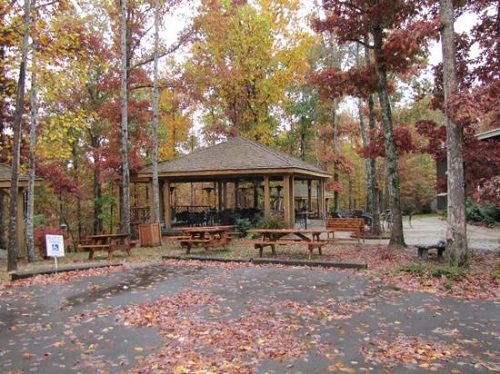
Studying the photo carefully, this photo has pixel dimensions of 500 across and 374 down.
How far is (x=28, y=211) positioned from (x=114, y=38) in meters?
10.7

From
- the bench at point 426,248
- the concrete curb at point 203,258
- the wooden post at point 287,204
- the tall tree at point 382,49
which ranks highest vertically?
the tall tree at point 382,49

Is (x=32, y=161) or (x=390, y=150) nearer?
(x=390, y=150)

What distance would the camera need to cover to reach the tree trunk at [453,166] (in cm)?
858

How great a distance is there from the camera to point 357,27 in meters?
12.3

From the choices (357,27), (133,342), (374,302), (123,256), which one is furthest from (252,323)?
(357,27)

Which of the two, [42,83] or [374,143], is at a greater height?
[42,83]

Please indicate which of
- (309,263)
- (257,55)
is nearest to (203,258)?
(309,263)

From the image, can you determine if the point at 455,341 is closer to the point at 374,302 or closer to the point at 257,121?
the point at 374,302

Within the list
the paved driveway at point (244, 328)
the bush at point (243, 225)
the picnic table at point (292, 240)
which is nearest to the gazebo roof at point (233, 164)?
the bush at point (243, 225)

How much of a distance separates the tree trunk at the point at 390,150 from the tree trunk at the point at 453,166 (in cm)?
294

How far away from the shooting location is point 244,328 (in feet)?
17.0

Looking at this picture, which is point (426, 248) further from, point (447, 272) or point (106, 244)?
point (106, 244)

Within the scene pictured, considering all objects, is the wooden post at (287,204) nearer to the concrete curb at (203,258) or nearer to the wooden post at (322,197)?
the wooden post at (322,197)

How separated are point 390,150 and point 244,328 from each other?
8.48 meters
